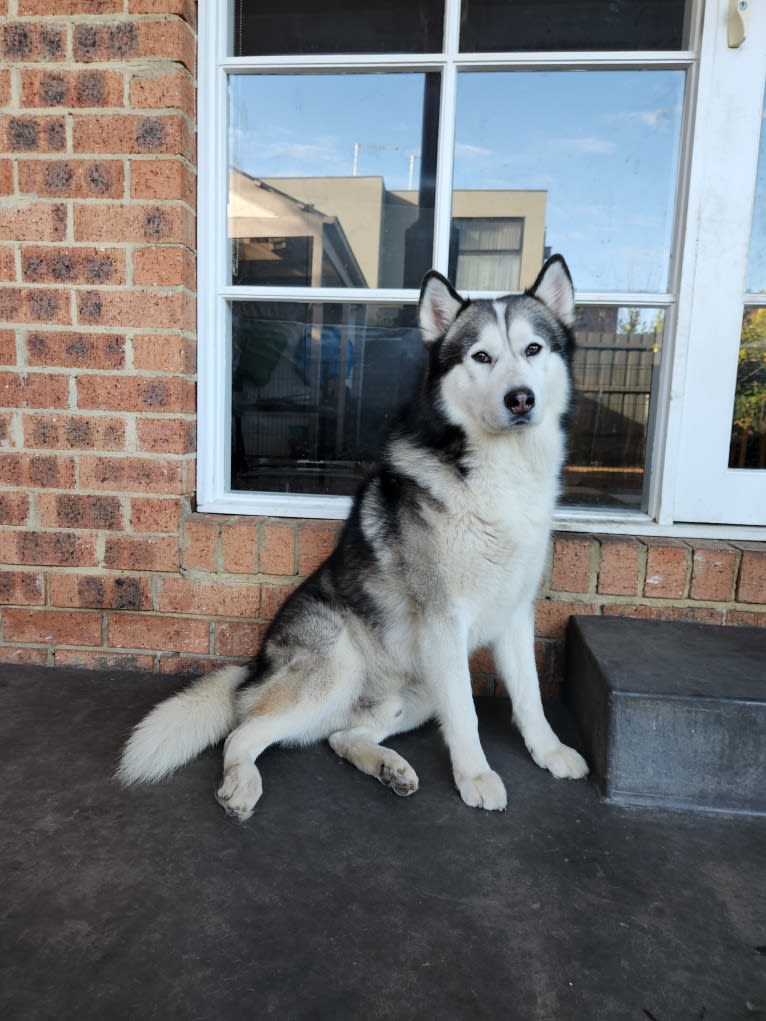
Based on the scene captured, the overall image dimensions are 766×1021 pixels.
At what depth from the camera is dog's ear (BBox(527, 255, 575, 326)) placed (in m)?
1.78

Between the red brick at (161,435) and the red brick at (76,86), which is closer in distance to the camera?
the red brick at (76,86)

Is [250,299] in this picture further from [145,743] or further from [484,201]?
[145,743]

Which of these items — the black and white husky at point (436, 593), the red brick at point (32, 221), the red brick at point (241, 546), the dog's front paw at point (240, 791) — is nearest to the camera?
the dog's front paw at point (240, 791)

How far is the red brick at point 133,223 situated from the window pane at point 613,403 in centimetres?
144

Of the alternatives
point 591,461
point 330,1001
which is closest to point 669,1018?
point 330,1001

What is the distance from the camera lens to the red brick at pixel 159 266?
2.17 metres

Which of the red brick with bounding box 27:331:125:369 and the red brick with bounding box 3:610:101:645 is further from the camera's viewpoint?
the red brick with bounding box 3:610:101:645

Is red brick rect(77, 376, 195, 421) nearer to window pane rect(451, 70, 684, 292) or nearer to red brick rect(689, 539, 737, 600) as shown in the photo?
window pane rect(451, 70, 684, 292)

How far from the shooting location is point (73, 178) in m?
2.15

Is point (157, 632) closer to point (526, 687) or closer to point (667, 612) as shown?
point (526, 687)

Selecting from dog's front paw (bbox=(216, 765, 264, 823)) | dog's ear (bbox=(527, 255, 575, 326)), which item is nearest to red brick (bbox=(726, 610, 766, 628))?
dog's ear (bbox=(527, 255, 575, 326))

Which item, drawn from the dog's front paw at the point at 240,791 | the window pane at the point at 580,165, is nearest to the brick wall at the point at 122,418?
the dog's front paw at the point at 240,791

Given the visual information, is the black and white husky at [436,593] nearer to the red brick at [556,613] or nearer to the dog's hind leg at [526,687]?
the dog's hind leg at [526,687]

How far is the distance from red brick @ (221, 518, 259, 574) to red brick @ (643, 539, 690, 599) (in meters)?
1.35
